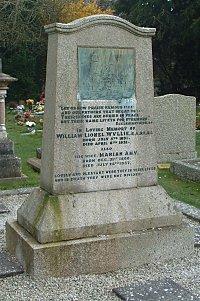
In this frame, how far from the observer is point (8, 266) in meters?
5.38

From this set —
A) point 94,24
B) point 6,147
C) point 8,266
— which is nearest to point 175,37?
point 6,147

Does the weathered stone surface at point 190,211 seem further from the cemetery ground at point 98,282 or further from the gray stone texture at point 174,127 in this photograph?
the gray stone texture at point 174,127

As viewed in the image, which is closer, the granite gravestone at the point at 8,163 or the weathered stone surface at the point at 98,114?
the weathered stone surface at the point at 98,114

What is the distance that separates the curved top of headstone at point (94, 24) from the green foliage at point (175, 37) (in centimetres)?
1997

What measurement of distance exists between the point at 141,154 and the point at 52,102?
3.69 ft

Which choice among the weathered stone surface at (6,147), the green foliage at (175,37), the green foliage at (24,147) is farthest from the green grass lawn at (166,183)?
the green foliage at (175,37)

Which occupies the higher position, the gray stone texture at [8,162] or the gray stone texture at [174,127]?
the gray stone texture at [174,127]

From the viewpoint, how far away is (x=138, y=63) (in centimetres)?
566

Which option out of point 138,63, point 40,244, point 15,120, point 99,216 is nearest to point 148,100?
point 138,63

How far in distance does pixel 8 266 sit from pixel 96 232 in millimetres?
942

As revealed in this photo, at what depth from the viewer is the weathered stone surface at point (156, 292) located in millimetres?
4641

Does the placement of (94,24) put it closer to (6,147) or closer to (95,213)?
(95,213)

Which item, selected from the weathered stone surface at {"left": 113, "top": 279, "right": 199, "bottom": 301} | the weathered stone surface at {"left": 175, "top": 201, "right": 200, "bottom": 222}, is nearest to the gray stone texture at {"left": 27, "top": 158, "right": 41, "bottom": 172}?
the weathered stone surface at {"left": 175, "top": 201, "right": 200, "bottom": 222}

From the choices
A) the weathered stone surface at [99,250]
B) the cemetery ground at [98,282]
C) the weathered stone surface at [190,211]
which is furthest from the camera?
the weathered stone surface at [190,211]
